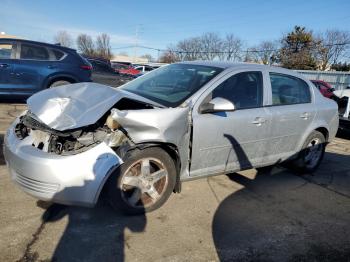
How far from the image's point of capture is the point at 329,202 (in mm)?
4273

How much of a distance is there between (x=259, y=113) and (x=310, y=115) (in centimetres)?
119

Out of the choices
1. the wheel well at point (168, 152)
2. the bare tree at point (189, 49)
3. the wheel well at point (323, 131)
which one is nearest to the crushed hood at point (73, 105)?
the wheel well at point (168, 152)

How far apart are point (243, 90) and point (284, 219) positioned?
1.63 meters

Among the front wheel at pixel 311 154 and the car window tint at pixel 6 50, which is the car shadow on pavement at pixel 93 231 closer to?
the front wheel at pixel 311 154

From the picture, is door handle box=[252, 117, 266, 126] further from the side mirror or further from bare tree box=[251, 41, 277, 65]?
bare tree box=[251, 41, 277, 65]

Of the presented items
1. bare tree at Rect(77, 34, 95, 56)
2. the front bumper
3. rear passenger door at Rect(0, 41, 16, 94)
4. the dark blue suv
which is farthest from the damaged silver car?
bare tree at Rect(77, 34, 95, 56)

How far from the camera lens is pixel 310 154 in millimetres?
5207

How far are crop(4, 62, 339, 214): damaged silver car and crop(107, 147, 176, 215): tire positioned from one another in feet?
0.03

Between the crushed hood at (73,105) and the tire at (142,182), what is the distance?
0.53m

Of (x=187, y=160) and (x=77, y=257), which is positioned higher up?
(x=187, y=160)

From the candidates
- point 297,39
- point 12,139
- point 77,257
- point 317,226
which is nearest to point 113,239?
point 77,257

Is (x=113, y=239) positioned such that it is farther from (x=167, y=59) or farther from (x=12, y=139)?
(x=167, y=59)

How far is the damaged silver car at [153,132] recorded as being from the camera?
2.87 metres

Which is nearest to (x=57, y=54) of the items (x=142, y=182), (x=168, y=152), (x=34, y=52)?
(x=34, y=52)
